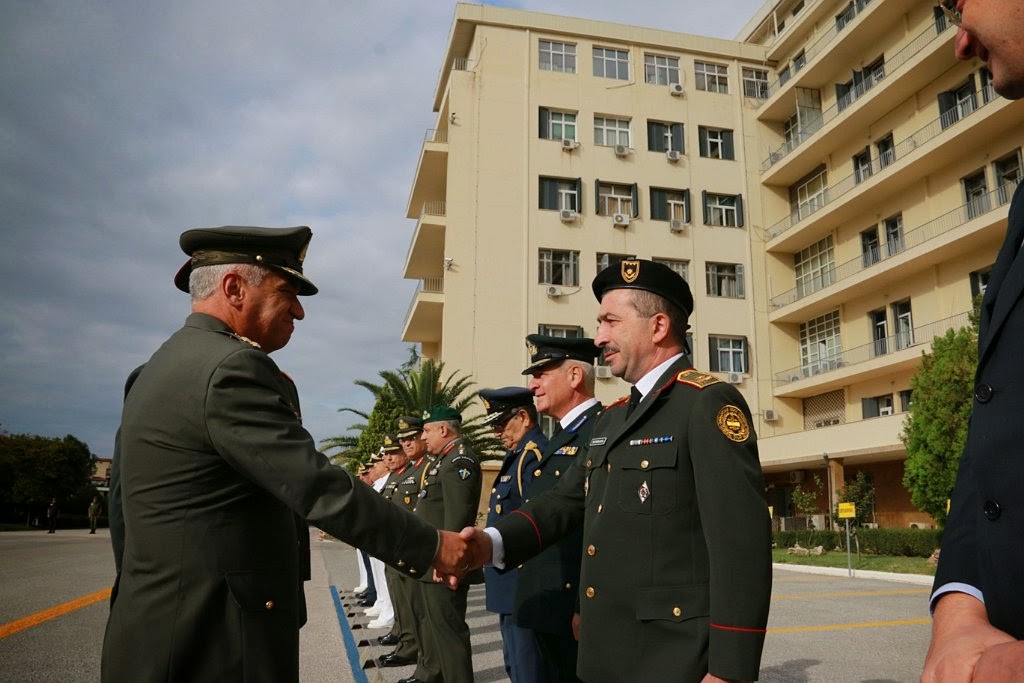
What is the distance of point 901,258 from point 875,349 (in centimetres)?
349

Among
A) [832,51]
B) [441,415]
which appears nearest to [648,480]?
[441,415]

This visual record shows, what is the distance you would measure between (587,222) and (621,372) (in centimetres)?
2647

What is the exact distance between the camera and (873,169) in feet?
86.9

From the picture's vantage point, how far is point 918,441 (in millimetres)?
18344

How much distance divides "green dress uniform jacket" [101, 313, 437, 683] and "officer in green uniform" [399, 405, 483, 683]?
7.62ft

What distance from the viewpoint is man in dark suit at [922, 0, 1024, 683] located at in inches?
44.4

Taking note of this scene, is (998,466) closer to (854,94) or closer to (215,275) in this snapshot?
(215,275)

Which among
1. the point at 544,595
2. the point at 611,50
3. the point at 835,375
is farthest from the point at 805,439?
the point at 544,595

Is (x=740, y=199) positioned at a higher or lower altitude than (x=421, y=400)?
higher

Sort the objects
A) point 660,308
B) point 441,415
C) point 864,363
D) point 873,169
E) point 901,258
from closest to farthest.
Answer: point 660,308
point 441,415
point 901,258
point 864,363
point 873,169

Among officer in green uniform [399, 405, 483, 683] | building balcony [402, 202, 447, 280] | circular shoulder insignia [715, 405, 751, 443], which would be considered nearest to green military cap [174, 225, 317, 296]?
circular shoulder insignia [715, 405, 751, 443]

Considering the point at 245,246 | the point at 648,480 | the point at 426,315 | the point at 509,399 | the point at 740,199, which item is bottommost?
the point at 648,480

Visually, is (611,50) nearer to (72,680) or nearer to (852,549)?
(852,549)

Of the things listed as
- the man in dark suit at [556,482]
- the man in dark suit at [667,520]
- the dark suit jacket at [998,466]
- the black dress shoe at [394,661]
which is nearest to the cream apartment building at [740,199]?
the black dress shoe at [394,661]
